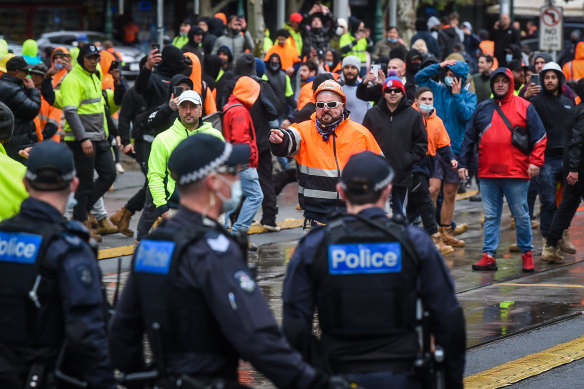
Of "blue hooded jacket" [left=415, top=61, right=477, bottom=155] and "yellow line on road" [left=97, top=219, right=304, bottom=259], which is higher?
"blue hooded jacket" [left=415, top=61, right=477, bottom=155]

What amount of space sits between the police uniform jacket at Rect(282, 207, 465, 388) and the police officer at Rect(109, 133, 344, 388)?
1.45 ft

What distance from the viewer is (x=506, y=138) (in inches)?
434

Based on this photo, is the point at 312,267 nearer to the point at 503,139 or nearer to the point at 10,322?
the point at 10,322

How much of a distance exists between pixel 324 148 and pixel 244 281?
457 cm

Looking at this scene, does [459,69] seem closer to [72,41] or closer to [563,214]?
[563,214]

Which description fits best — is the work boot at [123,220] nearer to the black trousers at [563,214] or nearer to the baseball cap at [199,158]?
the black trousers at [563,214]

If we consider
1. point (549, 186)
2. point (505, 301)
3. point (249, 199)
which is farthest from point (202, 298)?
point (549, 186)

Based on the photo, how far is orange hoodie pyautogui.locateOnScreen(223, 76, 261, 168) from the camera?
1156cm

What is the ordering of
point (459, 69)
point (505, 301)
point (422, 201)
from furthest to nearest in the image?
point (459, 69) < point (422, 201) < point (505, 301)

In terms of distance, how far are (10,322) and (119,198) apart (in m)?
10.9

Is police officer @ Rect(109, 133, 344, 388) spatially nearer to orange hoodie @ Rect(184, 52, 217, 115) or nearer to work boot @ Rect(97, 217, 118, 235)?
orange hoodie @ Rect(184, 52, 217, 115)

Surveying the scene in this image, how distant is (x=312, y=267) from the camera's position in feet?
15.2

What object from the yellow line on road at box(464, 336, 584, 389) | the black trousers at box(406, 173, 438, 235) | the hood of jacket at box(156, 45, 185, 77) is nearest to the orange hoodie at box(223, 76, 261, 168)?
the hood of jacket at box(156, 45, 185, 77)

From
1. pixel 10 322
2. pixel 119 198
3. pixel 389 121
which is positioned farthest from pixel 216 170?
pixel 119 198
